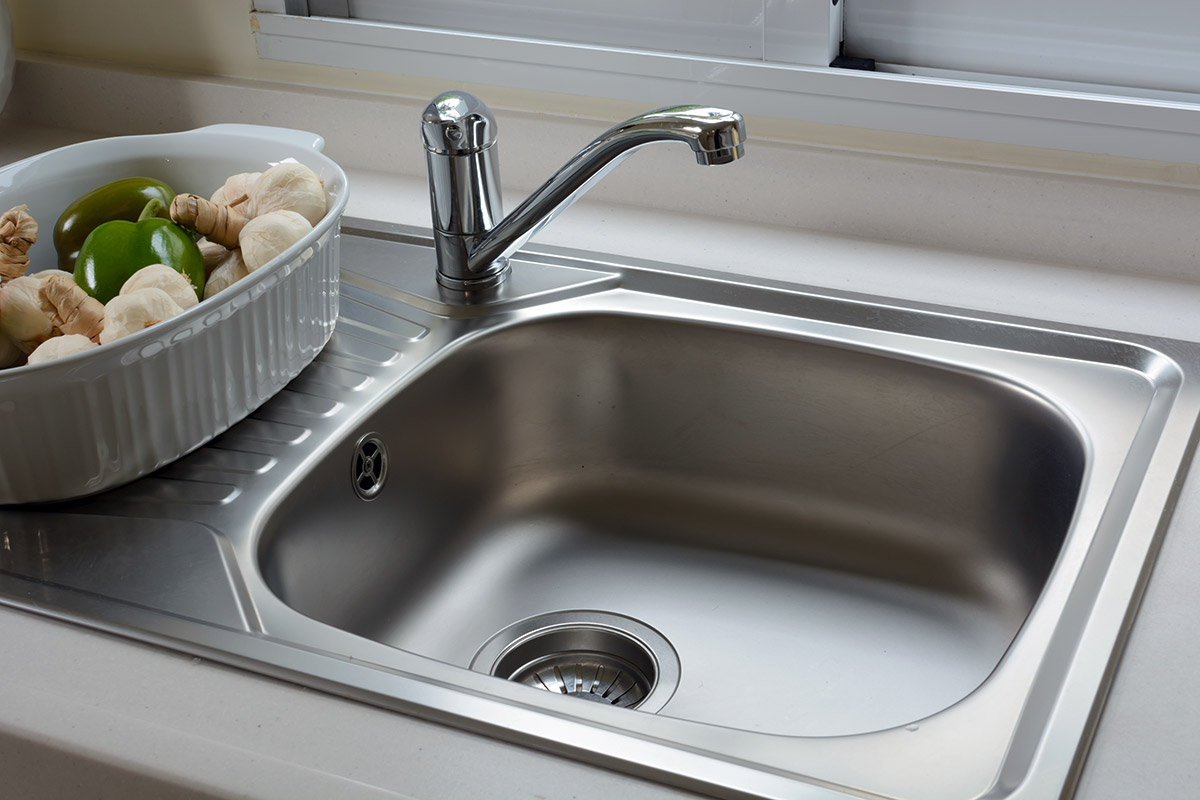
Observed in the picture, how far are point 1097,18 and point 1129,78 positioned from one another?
61mm

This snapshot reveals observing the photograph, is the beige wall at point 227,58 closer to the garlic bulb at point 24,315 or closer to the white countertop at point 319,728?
the white countertop at point 319,728

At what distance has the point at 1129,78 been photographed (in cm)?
99

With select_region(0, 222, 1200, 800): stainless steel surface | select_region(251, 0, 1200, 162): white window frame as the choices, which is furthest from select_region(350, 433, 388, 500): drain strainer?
select_region(251, 0, 1200, 162): white window frame

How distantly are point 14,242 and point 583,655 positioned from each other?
0.50 meters

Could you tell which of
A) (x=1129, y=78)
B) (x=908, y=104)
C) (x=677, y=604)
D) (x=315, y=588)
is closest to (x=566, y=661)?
(x=677, y=604)

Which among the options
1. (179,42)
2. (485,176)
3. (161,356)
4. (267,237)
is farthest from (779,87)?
(179,42)

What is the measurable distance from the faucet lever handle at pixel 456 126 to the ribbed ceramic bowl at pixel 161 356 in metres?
0.09

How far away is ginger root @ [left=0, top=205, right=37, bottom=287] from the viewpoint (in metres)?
0.72

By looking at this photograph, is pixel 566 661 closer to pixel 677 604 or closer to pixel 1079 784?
pixel 677 604

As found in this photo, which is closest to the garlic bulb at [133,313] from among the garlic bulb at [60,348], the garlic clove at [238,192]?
the garlic bulb at [60,348]

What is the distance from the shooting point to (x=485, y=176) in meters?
0.92

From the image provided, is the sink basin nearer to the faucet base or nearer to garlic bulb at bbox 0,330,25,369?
the faucet base

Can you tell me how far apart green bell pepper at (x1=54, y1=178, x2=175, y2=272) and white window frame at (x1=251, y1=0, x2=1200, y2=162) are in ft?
1.46

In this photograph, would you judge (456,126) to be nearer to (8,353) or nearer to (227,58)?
(8,353)
